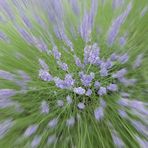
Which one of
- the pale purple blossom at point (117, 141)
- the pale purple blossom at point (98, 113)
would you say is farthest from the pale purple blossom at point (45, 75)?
the pale purple blossom at point (117, 141)

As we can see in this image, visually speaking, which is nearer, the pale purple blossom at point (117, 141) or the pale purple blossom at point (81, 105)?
the pale purple blossom at point (117, 141)

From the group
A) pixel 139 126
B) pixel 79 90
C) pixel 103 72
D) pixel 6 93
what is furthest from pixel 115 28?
pixel 6 93

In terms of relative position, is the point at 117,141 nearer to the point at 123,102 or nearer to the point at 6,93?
the point at 123,102

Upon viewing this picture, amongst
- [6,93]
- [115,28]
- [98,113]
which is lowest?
[98,113]

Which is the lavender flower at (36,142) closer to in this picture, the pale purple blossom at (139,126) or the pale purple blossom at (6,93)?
the pale purple blossom at (6,93)

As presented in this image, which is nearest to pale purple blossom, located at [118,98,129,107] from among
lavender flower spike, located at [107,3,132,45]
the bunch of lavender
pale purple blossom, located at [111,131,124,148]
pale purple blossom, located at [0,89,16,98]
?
the bunch of lavender

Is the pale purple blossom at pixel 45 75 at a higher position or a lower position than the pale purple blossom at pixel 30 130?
higher

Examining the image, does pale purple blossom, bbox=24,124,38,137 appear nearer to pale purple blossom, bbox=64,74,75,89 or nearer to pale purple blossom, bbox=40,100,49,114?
pale purple blossom, bbox=40,100,49,114

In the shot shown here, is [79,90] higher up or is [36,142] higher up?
[79,90]

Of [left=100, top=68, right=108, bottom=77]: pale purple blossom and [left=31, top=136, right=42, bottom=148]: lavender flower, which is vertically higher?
[left=100, top=68, right=108, bottom=77]: pale purple blossom
